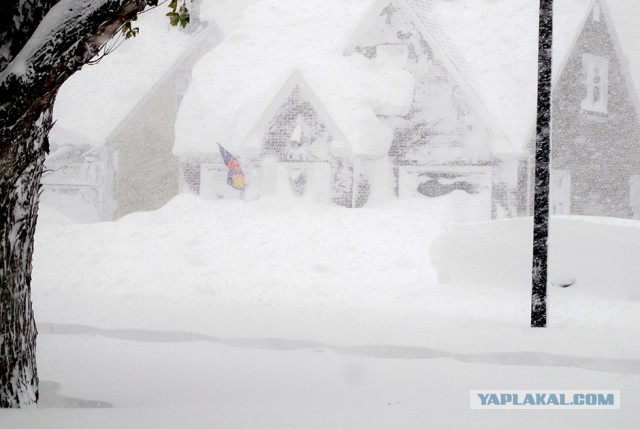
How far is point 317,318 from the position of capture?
1462cm

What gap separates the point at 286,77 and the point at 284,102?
3.88ft

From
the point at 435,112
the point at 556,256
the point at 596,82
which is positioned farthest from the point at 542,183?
the point at 596,82

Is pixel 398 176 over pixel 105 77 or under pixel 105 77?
under

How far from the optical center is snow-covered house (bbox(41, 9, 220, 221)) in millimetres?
29203

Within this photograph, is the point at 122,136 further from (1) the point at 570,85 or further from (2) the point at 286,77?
(1) the point at 570,85

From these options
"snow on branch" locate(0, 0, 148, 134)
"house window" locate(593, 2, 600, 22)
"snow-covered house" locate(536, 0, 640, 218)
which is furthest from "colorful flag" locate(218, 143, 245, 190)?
"snow on branch" locate(0, 0, 148, 134)

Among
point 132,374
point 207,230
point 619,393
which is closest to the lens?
point 619,393

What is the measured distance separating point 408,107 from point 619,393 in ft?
55.8

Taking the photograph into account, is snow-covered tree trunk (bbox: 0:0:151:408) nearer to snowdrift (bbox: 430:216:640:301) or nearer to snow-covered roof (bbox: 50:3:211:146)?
snowdrift (bbox: 430:216:640:301)

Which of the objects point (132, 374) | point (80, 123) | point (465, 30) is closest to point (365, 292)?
point (132, 374)

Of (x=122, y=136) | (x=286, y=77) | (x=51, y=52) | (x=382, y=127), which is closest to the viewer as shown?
(x=51, y=52)

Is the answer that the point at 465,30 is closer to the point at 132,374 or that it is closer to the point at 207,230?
the point at 207,230

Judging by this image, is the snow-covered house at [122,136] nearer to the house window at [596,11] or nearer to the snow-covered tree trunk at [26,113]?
the house window at [596,11]

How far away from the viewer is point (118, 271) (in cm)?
2027
